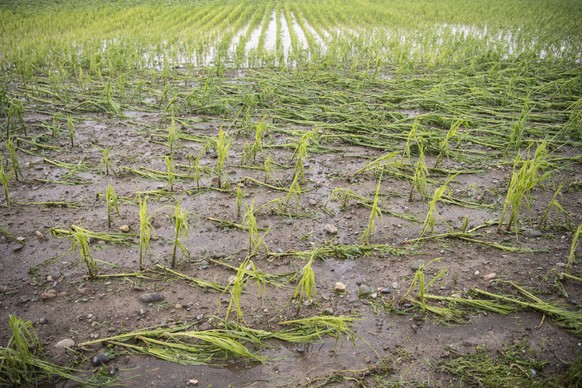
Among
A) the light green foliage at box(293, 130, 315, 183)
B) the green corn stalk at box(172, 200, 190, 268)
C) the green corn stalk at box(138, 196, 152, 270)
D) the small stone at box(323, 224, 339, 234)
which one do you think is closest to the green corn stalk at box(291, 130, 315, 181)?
the light green foliage at box(293, 130, 315, 183)

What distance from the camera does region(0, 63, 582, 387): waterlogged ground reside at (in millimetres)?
1860

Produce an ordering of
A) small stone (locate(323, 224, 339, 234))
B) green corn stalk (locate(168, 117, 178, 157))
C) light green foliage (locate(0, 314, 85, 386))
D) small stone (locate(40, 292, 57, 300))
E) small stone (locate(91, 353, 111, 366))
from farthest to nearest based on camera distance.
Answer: green corn stalk (locate(168, 117, 178, 157)) < small stone (locate(323, 224, 339, 234)) < small stone (locate(40, 292, 57, 300)) < small stone (locate(91, 353, 111, 366)) < light green foliage (locate(0, 314, 85, 386))

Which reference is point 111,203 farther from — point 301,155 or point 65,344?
point 301,155

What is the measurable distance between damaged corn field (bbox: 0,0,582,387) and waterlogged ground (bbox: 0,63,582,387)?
0.01 metres

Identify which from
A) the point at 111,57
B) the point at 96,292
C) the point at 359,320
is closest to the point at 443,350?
the point at 359,320

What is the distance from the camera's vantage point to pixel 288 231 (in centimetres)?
270

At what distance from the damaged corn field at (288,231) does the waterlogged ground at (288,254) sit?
0.04ft

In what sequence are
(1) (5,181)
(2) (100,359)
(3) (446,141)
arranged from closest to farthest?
(2) (100,359) < (1) (5,181) < (3) (446,141)

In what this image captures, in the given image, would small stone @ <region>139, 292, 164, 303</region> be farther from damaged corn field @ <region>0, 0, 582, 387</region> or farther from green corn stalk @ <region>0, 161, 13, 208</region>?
green corn stalk @ <region>0, 161, 13, 208</region>

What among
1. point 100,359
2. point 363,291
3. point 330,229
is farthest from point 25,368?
point 330,229

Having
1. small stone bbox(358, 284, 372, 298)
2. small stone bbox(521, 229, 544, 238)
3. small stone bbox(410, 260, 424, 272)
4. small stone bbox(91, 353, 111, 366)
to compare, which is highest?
small stone bbox(521, 229, 544, 238)

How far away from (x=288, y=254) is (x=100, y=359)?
3.85 ft

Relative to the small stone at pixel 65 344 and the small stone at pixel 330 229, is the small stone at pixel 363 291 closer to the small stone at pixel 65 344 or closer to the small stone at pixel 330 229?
the small stone at pixel 330 229

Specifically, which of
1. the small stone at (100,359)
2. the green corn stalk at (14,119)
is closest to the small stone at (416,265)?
the small stone at (100,359)
